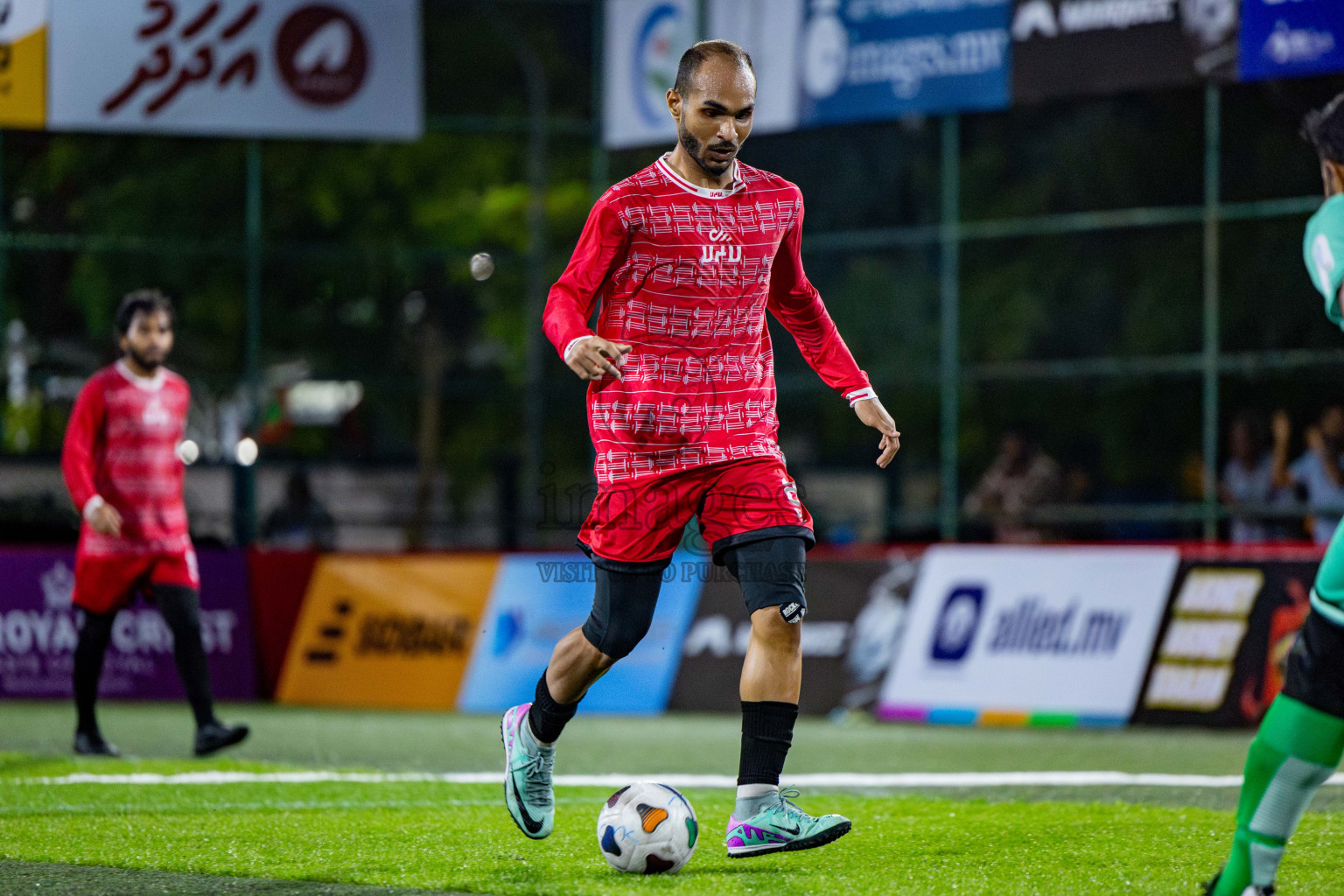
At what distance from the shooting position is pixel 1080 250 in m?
21.0

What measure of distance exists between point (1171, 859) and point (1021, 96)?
30.8 feet

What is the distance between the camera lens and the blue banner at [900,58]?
13.9m

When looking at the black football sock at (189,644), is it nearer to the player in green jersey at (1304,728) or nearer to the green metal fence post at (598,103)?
the player in green jersey at (1304,728)

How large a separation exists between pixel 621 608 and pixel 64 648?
8.58 m

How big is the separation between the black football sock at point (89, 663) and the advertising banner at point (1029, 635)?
463 cm

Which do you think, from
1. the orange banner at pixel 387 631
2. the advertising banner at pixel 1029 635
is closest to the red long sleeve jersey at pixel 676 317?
the advertising banner at pixel 1029 635

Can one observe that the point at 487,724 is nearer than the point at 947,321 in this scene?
Yes

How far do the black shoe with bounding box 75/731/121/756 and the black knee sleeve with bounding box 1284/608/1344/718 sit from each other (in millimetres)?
6470

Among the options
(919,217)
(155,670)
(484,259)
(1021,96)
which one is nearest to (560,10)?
(919,217)

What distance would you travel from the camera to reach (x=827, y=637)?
11.5m

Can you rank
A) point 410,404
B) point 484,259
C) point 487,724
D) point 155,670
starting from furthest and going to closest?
point 410,404 → point 155,670 → point 487,724 → point 484,259

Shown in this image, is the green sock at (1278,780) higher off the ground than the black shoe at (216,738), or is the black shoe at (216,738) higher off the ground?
the green sock at (1278,780)

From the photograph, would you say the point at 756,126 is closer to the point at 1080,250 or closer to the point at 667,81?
the point at 667,81

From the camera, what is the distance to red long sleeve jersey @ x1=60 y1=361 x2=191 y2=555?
30.2ft
